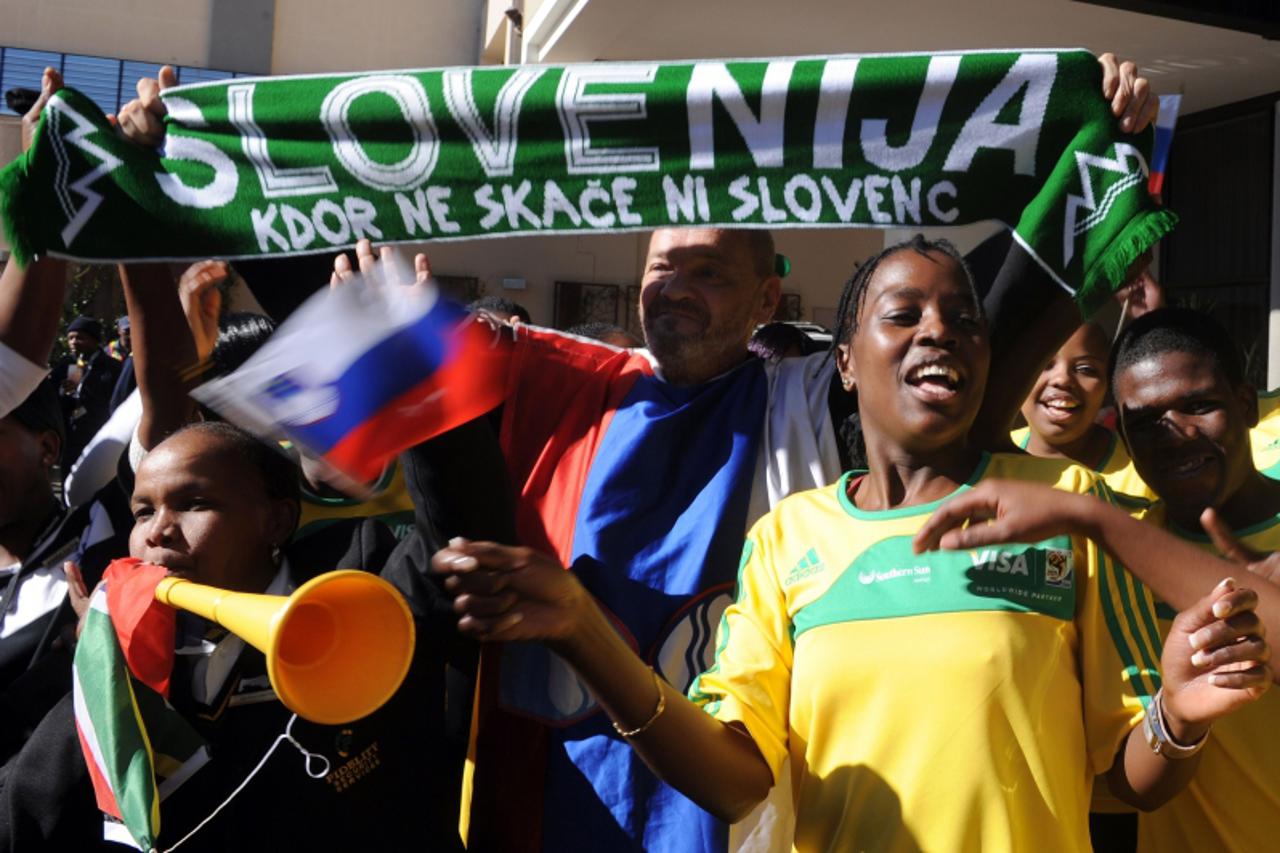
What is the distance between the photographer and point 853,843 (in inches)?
68.3

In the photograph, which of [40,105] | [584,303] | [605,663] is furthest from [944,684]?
[584,303]

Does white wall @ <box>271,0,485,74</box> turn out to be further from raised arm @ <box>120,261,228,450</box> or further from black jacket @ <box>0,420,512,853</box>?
black jacket @ <box>0,420,512,853</box>

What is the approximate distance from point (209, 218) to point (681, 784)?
1.63 m

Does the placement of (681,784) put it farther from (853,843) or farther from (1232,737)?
(1232,737)

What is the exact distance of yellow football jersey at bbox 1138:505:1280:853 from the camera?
2039 millimetres

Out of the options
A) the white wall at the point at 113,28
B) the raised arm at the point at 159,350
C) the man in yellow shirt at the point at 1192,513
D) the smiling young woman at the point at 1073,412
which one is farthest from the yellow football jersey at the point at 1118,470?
the white wall at the point at 113,28

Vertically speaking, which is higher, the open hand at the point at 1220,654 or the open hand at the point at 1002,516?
the open hand at the point at 1002,516

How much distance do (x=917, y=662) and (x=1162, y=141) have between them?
1542 millimetres

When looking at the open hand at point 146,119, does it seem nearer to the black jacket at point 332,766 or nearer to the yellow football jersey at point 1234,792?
the black jacket at point 332,766

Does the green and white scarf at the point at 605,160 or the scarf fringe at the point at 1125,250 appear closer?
the scarf fringe at the point at 1125,250

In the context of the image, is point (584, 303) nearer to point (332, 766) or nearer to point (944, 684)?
point (332, 766)

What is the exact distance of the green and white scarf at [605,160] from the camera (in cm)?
224

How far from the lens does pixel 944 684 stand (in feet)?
5.53

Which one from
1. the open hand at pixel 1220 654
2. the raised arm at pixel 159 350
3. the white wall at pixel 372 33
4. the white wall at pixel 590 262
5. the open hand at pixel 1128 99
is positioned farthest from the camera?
the white wall at pixel 372 33
